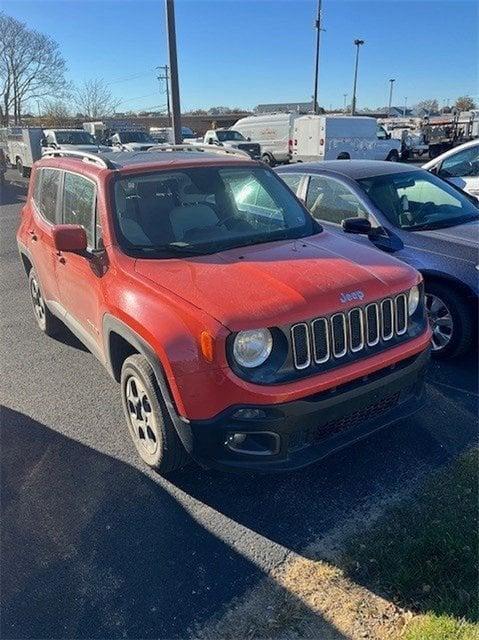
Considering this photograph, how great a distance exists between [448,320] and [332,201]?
1770 mm

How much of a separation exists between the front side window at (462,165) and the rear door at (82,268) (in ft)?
18.3

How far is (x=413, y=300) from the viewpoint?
305cm

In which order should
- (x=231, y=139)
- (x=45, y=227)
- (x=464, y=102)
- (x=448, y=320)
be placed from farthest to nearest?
(x=464, y=102) → (x=231, y=139) → (x=45, y=227) → (x=448, y=320)

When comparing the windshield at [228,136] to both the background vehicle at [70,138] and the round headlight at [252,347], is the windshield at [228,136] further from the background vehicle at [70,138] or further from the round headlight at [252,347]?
the round headlight at [252,347]

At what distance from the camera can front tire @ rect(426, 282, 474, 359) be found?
4.20 metres

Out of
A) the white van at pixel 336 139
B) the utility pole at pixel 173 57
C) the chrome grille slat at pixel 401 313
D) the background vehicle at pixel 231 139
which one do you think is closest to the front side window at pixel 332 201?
the chrome grille slat at pixel 401 313

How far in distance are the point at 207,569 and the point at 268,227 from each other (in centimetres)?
225

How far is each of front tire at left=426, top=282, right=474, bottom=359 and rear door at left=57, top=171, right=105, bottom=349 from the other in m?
2.77

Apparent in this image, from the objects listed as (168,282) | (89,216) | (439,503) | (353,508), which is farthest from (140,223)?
(439,503)

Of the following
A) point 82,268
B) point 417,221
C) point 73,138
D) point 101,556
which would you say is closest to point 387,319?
point 101,556

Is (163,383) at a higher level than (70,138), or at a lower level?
lower

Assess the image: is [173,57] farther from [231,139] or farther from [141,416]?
[231,139]

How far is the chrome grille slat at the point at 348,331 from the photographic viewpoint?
252 centimetres

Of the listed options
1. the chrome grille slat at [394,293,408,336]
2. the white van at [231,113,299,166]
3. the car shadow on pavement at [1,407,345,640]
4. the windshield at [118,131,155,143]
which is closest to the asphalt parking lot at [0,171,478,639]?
the car shadow on pavement at [1,407,345,640]
